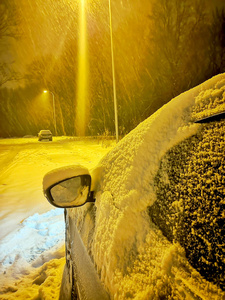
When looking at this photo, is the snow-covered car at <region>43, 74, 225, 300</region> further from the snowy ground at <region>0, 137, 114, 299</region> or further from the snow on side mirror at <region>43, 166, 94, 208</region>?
the snowy ground at <region>0, 137, 114, 299</region>

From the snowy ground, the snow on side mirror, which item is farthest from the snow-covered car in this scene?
the snowy ground

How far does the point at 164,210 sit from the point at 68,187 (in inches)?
28.4

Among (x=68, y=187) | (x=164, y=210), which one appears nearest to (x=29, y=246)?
(x=68, y=187)

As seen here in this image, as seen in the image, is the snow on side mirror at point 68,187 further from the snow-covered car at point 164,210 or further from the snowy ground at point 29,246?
the snowy ground at point 29,246

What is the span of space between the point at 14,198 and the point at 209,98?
5.07 meters

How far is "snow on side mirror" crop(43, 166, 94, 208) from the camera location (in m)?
1.15

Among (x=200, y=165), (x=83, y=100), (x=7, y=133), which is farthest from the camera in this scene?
(x=7, y=133)

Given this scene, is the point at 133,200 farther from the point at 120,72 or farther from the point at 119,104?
the point at 120,72

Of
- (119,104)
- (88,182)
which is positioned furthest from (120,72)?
(88,182)

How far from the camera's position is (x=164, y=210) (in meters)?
0.84

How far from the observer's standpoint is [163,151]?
940 millimetres

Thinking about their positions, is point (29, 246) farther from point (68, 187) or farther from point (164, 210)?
point (164, 210)

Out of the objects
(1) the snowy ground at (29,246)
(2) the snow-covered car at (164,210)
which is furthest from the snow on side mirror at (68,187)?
(1) the snowy ground at (29,246)

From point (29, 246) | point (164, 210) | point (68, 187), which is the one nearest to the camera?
point (164, 210)
